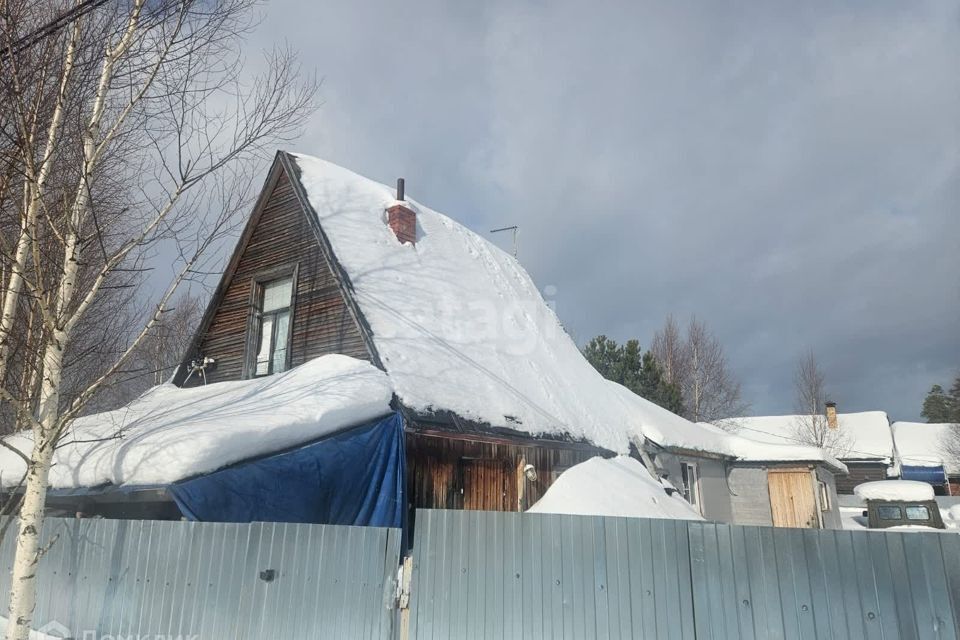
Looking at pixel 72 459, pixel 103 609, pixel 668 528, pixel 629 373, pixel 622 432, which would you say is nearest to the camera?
pixel 668 528

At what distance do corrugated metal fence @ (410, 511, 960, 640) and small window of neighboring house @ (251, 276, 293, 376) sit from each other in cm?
762

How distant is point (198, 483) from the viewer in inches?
274

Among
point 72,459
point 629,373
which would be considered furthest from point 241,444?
point 629,373

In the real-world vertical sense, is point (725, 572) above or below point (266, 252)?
below

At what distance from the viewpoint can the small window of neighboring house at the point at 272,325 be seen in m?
12.5

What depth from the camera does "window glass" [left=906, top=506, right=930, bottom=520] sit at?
60.8 feet

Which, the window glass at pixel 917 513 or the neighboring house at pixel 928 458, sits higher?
the neighboring house at pixel 928 458

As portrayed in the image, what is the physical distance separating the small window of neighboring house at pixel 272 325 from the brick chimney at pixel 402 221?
2.64 m

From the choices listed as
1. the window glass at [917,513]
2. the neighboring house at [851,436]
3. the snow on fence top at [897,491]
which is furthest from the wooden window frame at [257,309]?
the neighboring house at [851,436]

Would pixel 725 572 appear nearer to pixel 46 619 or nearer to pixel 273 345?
pixel 46 619

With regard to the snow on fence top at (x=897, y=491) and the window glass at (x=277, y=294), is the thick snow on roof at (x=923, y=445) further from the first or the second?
the window glass at (x=277, y=294)

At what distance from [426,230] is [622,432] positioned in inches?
268

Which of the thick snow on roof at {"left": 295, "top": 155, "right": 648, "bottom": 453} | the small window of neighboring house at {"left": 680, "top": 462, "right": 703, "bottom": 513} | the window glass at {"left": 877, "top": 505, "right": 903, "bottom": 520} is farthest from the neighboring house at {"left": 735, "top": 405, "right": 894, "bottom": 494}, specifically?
the thick snow on roof at {"left": 295, "top": 155, "right": 648, "bottom": 453}

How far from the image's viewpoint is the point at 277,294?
1305cm
